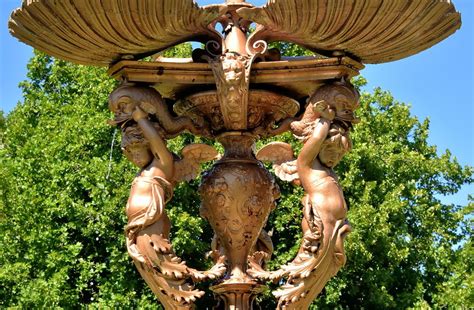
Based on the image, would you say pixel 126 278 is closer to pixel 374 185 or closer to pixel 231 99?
pixel 374 185

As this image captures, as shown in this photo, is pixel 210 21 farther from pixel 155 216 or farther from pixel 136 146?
pixel 155 216

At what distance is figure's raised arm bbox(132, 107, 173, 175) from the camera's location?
19.3 ft

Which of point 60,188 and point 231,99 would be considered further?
point 60,188

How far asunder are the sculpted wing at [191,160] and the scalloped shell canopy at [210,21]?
2.09ft

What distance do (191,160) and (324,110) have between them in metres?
0.88

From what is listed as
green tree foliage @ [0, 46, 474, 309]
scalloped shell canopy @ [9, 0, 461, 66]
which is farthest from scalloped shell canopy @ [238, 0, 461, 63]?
green tree foliage @ [0, 46, 474, 309]

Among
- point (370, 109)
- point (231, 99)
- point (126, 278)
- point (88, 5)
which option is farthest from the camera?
point (370, 109)

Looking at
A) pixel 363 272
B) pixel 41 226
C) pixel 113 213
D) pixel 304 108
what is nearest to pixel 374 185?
pixel 363 272

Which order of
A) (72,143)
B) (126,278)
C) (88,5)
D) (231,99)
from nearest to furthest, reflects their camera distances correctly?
(88,5) < (231,99) < (126,278) < (72,143)

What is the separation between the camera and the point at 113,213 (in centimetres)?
2184

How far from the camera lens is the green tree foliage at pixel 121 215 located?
70.3 ft

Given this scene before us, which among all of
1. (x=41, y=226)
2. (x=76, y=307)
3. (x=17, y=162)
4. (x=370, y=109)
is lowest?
(x=76, y=307)

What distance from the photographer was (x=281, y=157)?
609 cm

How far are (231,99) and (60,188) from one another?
1723 cm
